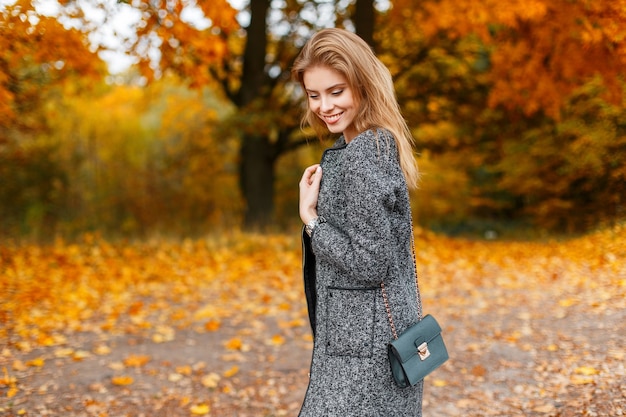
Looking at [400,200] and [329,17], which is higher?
[329,17]

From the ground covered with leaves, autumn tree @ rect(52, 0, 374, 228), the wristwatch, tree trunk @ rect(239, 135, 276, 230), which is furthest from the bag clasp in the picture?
tree trunk @ rect(239, 135, 276, 230)

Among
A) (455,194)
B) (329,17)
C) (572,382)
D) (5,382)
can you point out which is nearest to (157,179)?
(329,17)

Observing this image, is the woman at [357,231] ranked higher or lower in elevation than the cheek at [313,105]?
lower

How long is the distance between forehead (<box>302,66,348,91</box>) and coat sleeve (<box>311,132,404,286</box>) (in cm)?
22

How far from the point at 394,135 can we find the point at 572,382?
2.84 meters

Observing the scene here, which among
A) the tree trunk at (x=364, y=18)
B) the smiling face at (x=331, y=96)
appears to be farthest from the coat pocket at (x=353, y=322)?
the tree trunk at (x=364, y=18)

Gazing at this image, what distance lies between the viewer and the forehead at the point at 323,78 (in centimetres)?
199

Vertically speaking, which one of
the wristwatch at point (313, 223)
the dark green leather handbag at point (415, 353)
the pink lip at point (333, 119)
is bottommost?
the dark green leather handbag at point (415, 353)

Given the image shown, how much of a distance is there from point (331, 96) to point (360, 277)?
23.7 inches

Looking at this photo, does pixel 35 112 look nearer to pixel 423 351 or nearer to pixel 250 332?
pixel 250 332

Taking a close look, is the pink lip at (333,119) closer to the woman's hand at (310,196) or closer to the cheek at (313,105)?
the cheek at (313,105)

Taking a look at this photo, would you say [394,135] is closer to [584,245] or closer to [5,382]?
[5,382]

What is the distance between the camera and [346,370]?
1946 mm

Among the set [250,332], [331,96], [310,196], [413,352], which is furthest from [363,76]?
[250,332]
